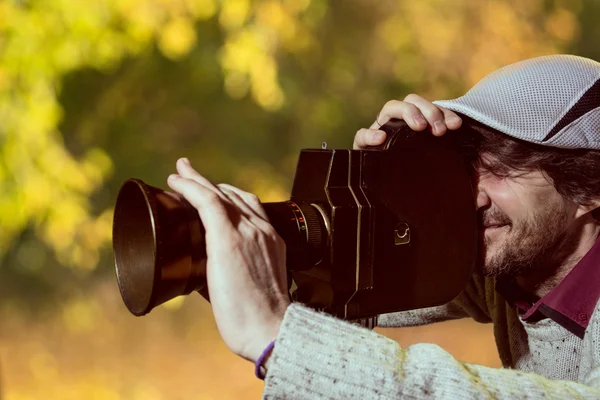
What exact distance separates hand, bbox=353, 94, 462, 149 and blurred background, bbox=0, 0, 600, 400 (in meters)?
1.44

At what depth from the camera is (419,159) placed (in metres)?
1.00

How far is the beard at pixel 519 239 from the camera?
1.11 m

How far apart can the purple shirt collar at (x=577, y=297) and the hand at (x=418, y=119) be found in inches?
12.9

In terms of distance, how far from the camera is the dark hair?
43.4 inches

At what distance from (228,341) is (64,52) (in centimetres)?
170

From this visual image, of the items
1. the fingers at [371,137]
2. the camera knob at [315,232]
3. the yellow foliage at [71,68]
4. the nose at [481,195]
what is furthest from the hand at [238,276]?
the yellow foliage at [71,68]

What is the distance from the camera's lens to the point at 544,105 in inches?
41.3

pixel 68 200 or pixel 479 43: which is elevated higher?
pixel 479 43

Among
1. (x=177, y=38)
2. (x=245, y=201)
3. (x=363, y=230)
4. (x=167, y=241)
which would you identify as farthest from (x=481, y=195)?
(x=177, y=38)

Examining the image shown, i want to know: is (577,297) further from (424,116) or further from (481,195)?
(424,116)

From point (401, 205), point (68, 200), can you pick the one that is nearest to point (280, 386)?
point (401, 205)

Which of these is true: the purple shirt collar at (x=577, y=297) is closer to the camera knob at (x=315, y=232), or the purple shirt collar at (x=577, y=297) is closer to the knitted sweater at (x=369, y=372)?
the knitted sweater at (x=369, y=372)

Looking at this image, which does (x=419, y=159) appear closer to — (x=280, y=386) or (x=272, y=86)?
(x=280, y=386)

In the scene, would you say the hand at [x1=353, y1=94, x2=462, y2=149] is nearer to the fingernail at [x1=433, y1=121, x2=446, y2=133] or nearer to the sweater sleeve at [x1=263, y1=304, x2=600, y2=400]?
the fingernail at [x1=433, y1=121, x2=446, y2=133]
